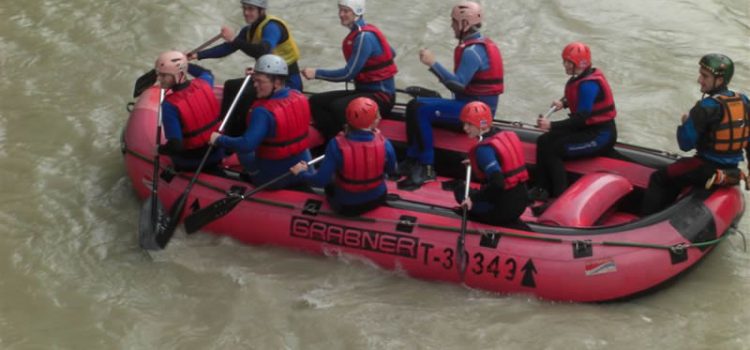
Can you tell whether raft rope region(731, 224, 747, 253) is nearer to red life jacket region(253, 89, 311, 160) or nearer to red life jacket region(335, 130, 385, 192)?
red life jacket region(335, 130, 385, 192)

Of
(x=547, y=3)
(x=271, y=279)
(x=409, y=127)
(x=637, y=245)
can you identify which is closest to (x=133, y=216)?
(x=271, y=279)

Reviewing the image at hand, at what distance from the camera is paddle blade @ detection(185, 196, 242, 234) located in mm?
6176

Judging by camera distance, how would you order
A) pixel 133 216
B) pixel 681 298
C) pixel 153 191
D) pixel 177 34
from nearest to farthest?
pixel 681 298 → pixel 153 191 → pixel 133 216 → pixel 177 34

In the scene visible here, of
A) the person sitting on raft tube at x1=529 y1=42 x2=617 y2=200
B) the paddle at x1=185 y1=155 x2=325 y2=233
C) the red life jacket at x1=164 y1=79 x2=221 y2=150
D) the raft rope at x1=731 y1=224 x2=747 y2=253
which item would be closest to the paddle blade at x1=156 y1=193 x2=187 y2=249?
the paddle at x1=185 y1=155 x2=325 y2=233

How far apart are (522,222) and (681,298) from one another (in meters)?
1.21

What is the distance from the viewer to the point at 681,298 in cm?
585

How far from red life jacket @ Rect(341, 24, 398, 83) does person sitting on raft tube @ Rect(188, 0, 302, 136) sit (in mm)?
517

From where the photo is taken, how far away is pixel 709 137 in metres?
5.77

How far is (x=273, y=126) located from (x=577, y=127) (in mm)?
2118

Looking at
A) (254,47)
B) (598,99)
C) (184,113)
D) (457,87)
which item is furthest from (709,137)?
(184,113)

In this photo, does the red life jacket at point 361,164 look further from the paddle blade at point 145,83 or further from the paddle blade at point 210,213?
the paddle blade at point 145,83

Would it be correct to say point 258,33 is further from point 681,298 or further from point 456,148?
point 681,298

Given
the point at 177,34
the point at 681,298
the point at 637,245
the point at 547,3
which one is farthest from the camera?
the point at 547,3

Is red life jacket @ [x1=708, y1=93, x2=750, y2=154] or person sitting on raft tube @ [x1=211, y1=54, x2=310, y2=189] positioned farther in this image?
person sitting on raft tube @ [x1=211, y1=54, x2=310, y2=189]
